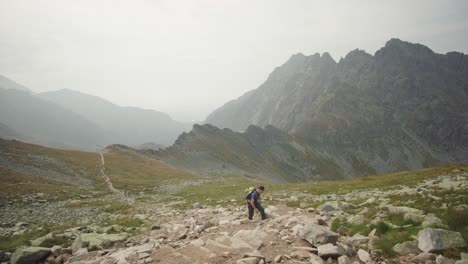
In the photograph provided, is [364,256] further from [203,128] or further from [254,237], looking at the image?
[203,128]

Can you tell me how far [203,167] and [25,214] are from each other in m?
91.3

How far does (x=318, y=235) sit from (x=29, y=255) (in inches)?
540

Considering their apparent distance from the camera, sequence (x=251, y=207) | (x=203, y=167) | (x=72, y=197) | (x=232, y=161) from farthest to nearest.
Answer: (x=232, y=161) < (x=203, y=167) < (x=72, y=197) < (x=251, y=207)

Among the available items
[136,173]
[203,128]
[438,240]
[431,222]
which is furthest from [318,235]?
[203,128]

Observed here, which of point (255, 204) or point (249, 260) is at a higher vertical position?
point (255, 204)

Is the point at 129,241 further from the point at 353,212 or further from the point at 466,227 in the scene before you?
the point at 466,227

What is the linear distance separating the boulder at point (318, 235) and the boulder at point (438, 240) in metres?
3.02

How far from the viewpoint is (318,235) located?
10852mm

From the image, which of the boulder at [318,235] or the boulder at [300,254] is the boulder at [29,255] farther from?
the boulder at [318,235]

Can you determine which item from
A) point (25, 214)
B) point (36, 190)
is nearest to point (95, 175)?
point (36, 190)

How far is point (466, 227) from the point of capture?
9289mm

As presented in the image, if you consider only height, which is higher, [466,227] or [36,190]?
[466,227]

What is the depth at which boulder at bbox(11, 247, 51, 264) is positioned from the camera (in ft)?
40.1

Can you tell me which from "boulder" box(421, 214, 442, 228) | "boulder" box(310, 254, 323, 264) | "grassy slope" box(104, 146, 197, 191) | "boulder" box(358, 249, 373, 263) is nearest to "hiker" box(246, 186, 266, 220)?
"boulder" box(310, 254, 323, 264)
